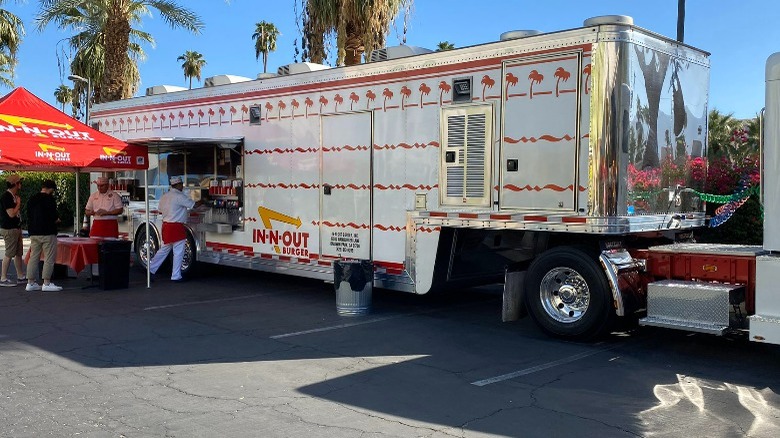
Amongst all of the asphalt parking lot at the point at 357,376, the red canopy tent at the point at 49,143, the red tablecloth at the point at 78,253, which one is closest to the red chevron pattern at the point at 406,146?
the asphalt parking lot at the point at 357,376

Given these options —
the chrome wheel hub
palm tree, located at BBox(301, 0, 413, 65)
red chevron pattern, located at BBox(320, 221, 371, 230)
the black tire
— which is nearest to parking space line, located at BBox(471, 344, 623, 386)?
the chrome wheel hub

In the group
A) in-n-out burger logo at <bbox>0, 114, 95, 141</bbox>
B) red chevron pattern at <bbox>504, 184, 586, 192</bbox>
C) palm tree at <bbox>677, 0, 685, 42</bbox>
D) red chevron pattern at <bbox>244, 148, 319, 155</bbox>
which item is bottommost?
red chevron pattern at <bbox>504, 184, 586, 192</bbox>

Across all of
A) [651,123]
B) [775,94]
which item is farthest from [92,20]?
[775,94]

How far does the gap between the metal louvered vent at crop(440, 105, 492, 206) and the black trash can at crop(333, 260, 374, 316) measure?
1.38 meters

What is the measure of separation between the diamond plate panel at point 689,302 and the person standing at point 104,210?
936cm

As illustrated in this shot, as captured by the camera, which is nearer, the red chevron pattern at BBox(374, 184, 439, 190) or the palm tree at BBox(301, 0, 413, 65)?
the red chevron pattern at BBox(374, 184, 439, 190)

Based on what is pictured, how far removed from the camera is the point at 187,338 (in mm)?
8102

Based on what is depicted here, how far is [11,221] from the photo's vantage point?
464 inches

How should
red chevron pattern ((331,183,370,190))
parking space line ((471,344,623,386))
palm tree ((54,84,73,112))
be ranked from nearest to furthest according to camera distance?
1. parking space line ((471,344,623,386))
2. red chevron pattern ((331,183,370,190))
3. palm tree ((54,84,73,112))

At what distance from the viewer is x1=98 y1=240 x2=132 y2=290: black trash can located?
454 inches

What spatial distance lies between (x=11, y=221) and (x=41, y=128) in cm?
205

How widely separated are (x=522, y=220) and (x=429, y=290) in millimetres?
1668

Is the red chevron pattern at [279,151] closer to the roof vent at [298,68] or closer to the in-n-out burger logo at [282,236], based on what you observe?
the in-n-out burger logo at [282,236]

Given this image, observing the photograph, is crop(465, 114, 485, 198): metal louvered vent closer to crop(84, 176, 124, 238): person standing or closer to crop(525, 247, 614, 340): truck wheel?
crop(525, 247, 614, 340): truck wheel
